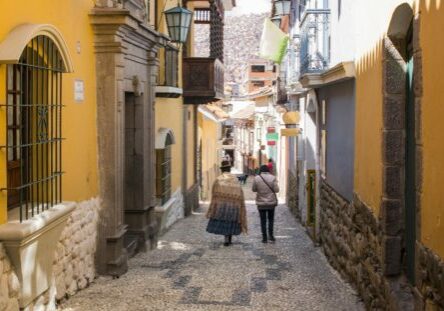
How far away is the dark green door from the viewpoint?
6129 millimetres

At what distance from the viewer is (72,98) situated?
7531 millimetres

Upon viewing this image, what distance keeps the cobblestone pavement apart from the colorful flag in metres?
5.04

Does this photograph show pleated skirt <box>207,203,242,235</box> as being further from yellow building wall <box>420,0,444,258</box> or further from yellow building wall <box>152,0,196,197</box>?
yellow building wall <box>420,0,444,258</box>

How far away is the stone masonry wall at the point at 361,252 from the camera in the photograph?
20.4 feet

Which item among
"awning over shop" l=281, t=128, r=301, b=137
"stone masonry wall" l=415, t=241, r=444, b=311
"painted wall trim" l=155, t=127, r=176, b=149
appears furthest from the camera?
"awning over shop" l=281, t=128, r=301, b=137

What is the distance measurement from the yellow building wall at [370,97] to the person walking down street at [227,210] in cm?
402

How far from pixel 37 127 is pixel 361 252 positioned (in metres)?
3.77

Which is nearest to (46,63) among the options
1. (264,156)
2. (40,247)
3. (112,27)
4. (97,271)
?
(40,247)

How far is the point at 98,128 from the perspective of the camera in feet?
28.4

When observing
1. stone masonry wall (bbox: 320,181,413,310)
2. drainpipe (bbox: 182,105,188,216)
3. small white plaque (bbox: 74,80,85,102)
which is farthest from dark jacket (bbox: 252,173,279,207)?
drainpipe (bbox: 182,105,188,216)

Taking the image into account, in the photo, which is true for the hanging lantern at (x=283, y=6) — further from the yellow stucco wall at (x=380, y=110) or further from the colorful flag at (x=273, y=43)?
the yellow stucco wall at (x=380, y=110)

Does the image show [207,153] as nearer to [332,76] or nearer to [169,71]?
[169,71]

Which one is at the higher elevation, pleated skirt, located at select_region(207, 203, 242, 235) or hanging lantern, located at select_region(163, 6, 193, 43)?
hanging lantern, located at select_region(163, 6, 193, 43)

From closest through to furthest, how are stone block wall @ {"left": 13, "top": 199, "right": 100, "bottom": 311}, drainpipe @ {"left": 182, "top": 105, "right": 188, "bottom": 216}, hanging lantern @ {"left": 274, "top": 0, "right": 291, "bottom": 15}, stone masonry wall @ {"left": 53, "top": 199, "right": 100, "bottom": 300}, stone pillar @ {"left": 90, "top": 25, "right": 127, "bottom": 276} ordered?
stone block wall @ {"left": 13, "top": 199, "right": 100, "bottom": 311}, stone masonry wall @ {"left": 53, "top": 199, "right": 100, "bottom": 300}, stone pillar @ {"left": 90, "top": 25, "right": 127, "bottom": 276}, hanging lantern @ {"left": 274, "top": 0, "right": 291, "bottom": 15}, drainpipe @ {"left": 182, "top": 105, "right": 188, "bottom": 216}
